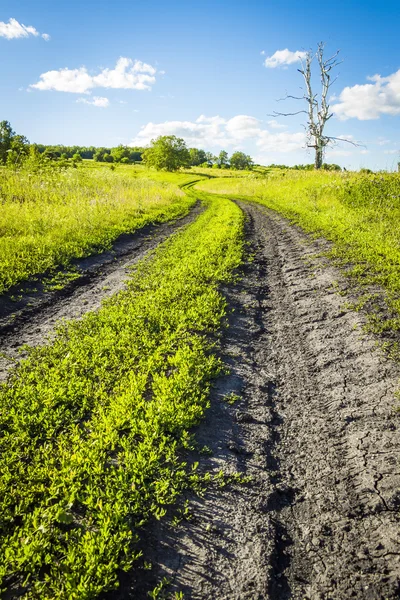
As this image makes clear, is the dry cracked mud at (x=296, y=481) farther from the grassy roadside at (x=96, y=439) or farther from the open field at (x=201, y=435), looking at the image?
the grassy roadside at (x=96, y=439)

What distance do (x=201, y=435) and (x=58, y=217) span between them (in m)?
11.8

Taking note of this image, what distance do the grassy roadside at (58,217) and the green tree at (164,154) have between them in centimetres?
6973

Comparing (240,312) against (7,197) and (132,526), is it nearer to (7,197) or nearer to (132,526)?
(132,526)

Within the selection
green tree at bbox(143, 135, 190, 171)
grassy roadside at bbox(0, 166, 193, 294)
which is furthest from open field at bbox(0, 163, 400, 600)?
green tree at bbox(143, 135, 190, 171)

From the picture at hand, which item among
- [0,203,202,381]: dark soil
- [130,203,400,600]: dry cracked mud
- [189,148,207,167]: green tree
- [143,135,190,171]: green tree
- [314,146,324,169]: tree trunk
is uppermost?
[189,148,207,167]: green tree

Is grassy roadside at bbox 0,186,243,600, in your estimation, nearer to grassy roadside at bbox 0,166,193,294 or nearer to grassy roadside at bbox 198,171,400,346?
grassy roadside at bbox 198,171,400,346

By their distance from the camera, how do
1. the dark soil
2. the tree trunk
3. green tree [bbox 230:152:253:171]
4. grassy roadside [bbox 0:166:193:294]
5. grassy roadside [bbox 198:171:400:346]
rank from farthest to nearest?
green tree [bbox 230:152:253:171] → the tree trunk → grassy roadside [bbox 0:166:193:294] → grassy roadside [bbox 198:171:400:346] → the dark soil

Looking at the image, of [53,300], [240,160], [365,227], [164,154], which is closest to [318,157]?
[365,227]

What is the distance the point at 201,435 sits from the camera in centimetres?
425

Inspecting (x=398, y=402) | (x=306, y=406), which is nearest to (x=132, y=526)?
(x=306, y=406)

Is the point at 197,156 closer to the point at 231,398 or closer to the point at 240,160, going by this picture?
the point at 240,160

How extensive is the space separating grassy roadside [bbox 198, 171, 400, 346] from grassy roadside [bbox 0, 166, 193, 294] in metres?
7.71

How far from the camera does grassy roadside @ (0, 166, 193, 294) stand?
991 cm

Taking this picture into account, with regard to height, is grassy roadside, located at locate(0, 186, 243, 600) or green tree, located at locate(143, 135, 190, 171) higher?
green tree, located at locate(143, 135, 190, 171)
